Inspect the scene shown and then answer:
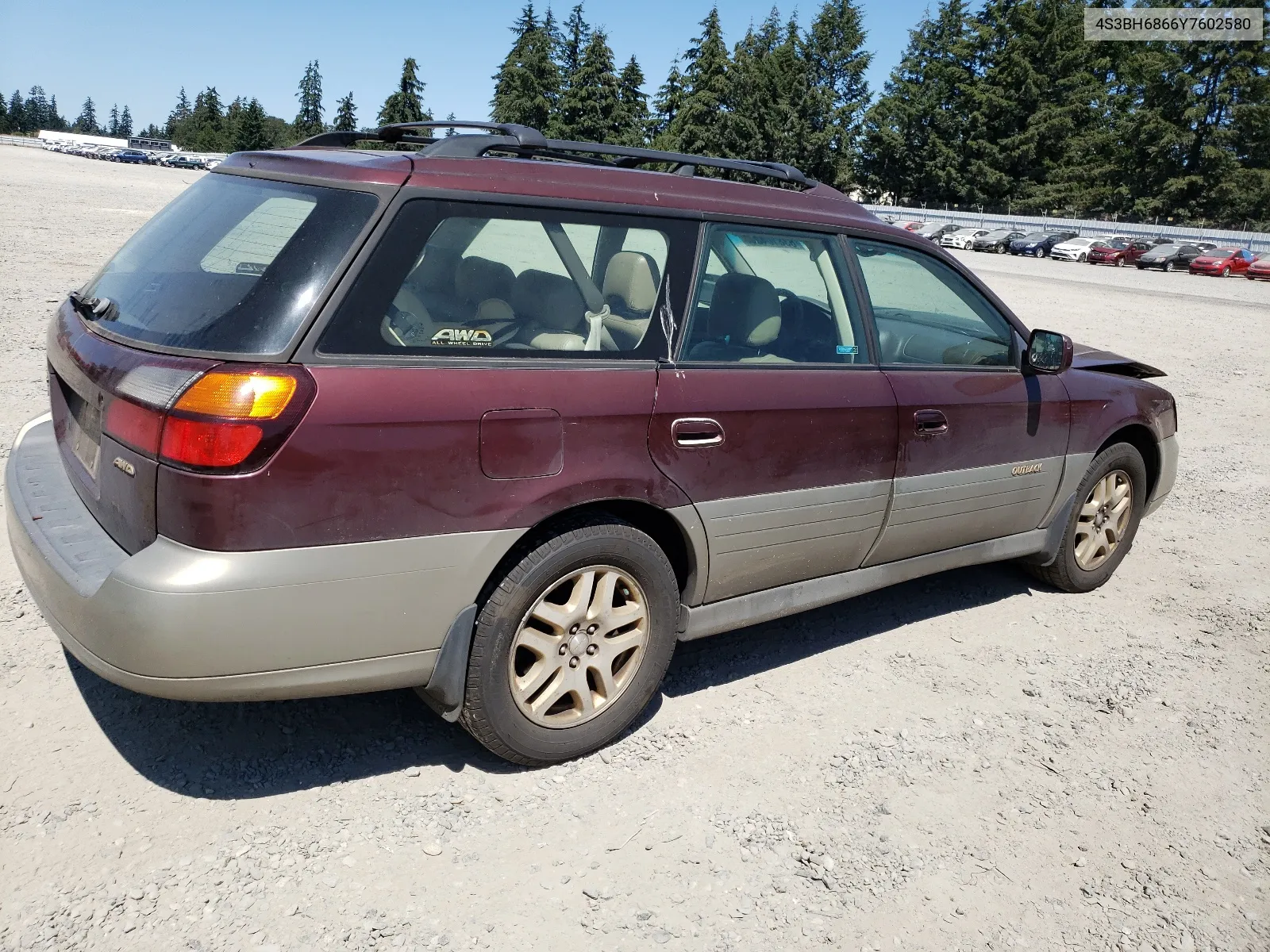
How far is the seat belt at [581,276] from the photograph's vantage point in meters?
3.29

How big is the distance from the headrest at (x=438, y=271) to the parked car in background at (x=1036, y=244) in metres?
50.1

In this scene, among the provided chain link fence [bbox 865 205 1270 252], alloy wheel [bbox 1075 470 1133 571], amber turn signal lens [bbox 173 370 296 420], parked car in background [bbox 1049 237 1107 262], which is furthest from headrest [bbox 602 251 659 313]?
chain link fence [bbox 865 205 1270 252]

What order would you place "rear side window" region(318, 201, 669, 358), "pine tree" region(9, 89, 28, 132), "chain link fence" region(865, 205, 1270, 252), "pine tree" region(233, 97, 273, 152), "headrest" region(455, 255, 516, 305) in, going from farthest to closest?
"pine tree" region(9, 89, 28, 132) < "pine tree" region(233, 97, 273, 152) < "chain link fence" region(865, 205, 1270, 252) < "headrest" region(455, 255, 516, 305) < "rear side window" region(318, 201, 669, 358)

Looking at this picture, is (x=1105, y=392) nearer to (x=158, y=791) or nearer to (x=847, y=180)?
(x=158, y=791)

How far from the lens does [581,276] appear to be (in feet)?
10.9

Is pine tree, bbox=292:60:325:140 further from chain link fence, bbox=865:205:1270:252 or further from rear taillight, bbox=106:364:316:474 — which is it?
rear taillight, bbox=106:364:316:474

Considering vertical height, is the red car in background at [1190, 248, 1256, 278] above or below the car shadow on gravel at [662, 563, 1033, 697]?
above

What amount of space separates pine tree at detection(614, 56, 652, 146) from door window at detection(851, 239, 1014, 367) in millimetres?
84103

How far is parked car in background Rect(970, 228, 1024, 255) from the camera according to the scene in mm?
49812

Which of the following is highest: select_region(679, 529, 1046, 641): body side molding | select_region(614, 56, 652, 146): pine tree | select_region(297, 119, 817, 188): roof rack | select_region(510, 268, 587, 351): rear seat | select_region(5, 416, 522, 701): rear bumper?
select_region(614, 56, 652, 146): pine tree

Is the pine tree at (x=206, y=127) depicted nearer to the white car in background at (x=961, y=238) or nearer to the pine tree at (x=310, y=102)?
the pine tree at (x=310, y=102)

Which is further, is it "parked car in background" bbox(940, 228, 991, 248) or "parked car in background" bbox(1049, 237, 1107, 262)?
"parked car in background" bbox(940, 228, 991, 248)

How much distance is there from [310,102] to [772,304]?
5005 inches

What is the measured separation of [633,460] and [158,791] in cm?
172
